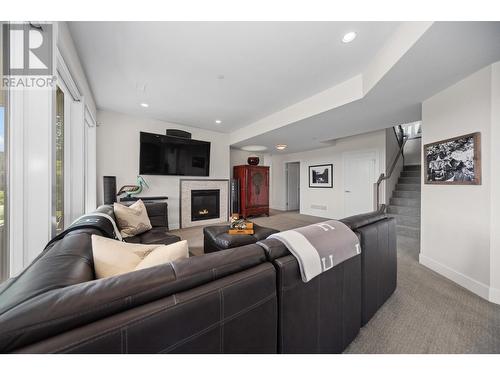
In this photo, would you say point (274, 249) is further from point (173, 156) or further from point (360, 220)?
point (173, 156)

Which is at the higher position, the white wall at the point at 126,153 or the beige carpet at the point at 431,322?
the white wall at the point at 126,153

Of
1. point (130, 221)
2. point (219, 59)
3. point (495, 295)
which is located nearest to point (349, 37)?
point (219, 59)

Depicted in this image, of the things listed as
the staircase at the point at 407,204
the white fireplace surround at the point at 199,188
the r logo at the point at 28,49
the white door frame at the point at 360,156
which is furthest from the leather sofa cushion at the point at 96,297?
the white door frame at the point at 360,156

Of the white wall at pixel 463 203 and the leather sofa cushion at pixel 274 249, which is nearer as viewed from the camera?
the leather sofa cushion at pixel 274 249

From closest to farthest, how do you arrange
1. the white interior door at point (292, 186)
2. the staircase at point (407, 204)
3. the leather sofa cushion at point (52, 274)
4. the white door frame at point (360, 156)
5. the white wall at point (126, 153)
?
the leather sofa cushion at point (52, 274)
the white wall at point (126, 153)
the staircase at point (407, 204)
the white door frame at point (360, 156)
the white interior door at point (292, 186)

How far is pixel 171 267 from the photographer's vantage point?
2.38 feet

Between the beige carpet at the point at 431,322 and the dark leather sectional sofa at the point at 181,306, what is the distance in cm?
38

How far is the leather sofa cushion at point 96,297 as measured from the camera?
1.49 feet

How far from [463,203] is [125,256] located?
3181 millimetres

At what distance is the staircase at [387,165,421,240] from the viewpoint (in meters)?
3.76

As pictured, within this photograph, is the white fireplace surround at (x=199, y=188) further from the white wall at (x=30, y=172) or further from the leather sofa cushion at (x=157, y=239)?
the white wall at (x=30, y=172)
